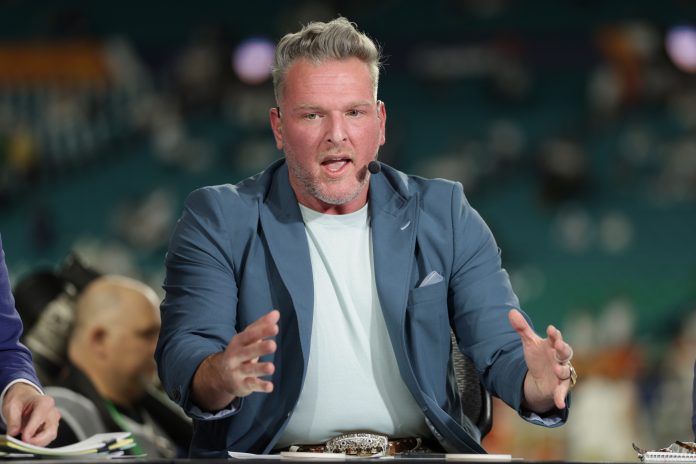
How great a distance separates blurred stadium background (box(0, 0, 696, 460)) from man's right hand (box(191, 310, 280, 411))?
3.52m

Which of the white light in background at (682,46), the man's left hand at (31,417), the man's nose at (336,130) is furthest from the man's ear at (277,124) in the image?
the white light in background at (682,46)

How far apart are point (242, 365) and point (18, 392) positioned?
1.45 ft

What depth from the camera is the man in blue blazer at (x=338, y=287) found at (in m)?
1.92

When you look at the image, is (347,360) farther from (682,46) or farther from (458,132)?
(682,46)

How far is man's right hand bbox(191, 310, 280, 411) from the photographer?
1.58 meters

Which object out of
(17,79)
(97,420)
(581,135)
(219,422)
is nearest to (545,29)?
(581,135)

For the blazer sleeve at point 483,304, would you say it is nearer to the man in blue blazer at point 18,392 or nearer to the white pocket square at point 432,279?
the white pocket square at point 432,279

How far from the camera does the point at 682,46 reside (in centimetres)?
528

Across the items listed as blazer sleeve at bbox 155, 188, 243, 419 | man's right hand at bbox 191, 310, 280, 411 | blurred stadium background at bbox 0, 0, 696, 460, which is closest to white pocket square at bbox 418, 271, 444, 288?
blazer sleeve at bbox 155, 188, 243, 419

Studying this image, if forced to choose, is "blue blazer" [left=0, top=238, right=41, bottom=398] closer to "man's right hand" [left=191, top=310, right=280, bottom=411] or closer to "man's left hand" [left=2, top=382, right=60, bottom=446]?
"man's left hand" [left=2, top=382, right=60, bottom=446]

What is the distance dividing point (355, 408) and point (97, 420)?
877 millimetres

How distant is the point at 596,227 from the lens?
5.20 meters

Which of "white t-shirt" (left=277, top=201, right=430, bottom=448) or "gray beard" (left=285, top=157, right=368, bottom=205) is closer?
"white t-shirt" (left=277, top=201, right=430, bottom=448)

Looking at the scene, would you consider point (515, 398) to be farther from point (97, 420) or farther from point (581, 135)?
point (581, 135)
